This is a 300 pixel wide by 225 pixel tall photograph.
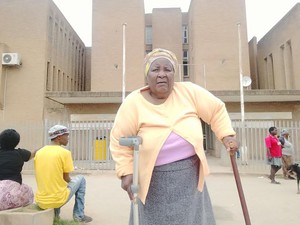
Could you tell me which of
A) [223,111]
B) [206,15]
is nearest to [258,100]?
[206,15]

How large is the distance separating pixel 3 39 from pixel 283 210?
60.2 feet

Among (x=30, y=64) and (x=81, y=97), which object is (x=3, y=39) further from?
(x=81, y=97)

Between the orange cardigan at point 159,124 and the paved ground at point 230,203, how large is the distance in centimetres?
317

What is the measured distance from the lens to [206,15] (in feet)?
69.5

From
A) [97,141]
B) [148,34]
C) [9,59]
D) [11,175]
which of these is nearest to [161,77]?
[11,175]

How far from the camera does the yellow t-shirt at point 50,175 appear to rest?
3.82m

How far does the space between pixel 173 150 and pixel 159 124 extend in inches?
7.2

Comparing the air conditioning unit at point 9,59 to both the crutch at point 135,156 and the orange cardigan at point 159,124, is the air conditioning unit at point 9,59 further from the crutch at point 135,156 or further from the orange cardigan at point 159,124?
the crutch at point 135,156

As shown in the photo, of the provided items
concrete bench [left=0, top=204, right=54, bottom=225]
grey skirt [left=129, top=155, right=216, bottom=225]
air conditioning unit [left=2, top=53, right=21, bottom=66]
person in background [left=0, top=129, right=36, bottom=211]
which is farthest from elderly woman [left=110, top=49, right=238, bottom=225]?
air conditioning unit [left=2, top=53, right=21, bottom=66]

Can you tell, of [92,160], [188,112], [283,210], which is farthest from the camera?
[92,160]

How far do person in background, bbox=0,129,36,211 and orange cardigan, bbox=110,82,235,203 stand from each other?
250cm

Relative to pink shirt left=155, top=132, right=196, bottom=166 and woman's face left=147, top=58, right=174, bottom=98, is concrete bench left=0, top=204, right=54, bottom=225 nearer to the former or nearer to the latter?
pink shirt left=155, top=132, right=196, bottom=166

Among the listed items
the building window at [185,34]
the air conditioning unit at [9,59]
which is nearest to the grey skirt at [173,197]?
the air conditioning unit at [9,59]

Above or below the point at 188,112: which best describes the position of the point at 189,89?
above
